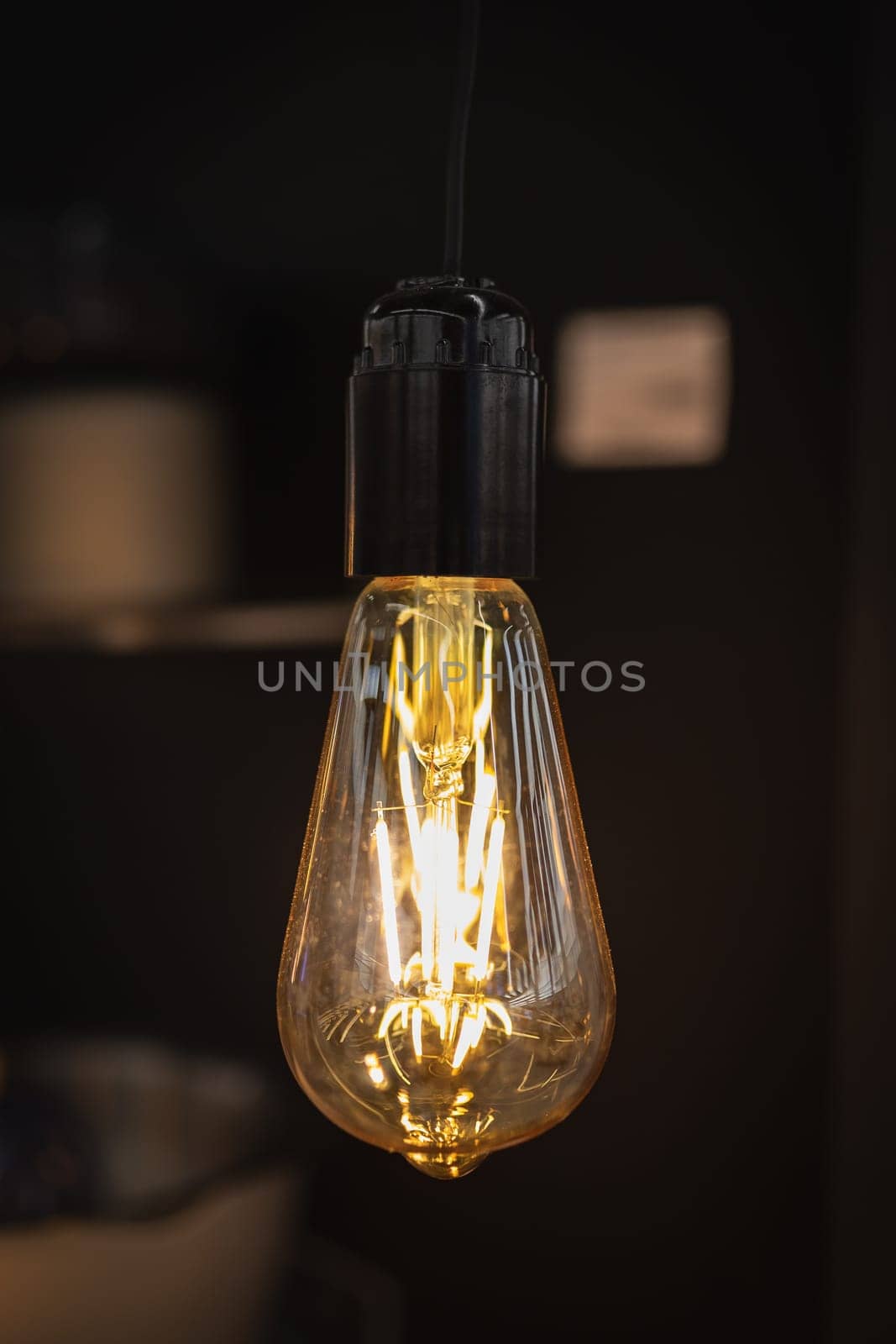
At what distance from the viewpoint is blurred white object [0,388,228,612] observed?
0.64 meters

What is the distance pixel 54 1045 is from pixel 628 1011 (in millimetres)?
344

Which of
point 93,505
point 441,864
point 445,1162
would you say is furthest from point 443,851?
point 93,505

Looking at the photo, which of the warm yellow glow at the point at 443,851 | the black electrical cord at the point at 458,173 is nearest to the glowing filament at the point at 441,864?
the warm yellow glow at the point at 443,851

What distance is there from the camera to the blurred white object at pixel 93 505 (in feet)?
2.11

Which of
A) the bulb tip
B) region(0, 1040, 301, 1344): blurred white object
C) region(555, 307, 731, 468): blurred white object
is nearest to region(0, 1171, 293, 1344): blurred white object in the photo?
region(0, 1040, 301, 1344): blurred white object

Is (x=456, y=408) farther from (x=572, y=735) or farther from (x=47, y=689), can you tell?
(x=47, y=689)

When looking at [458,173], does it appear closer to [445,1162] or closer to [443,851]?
[443,851]

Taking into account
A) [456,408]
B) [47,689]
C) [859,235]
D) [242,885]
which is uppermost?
[859,235]

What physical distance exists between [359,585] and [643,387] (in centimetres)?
19

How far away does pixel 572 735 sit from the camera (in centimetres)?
62

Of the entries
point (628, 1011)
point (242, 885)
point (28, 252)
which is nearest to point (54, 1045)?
point (242, 885)

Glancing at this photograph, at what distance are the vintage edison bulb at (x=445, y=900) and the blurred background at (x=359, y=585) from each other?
0.68 ft

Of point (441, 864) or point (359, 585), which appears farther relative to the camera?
point (359, 585)

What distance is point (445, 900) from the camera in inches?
16.2
